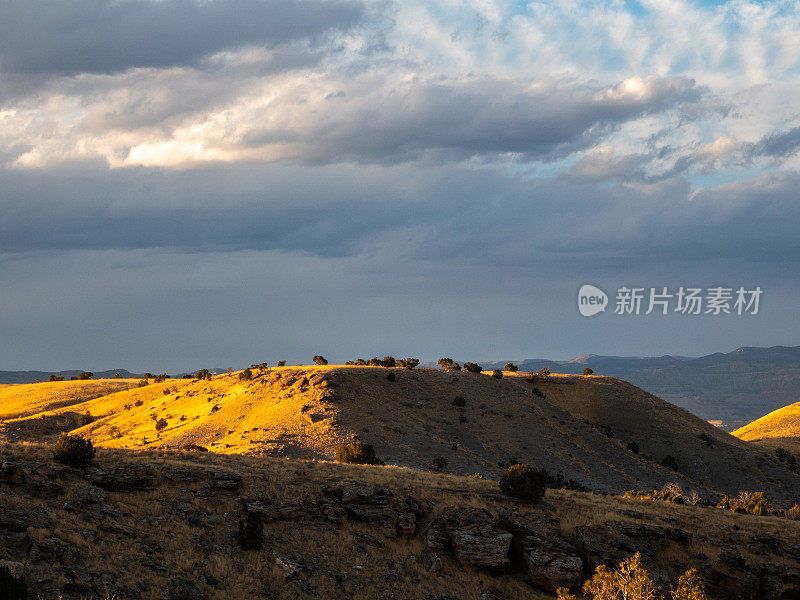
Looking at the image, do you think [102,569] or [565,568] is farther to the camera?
[565,568]

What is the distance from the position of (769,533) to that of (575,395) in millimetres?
78719

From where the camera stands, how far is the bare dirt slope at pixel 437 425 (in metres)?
72.4

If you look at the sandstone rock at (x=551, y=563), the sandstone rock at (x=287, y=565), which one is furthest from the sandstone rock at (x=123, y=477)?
the sandstone rock at (x=551, y=563)

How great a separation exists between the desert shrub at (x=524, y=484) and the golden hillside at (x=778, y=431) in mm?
100532

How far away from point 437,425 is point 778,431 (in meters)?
103

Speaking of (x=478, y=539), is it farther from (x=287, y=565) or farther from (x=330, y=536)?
(x=287, y=565)

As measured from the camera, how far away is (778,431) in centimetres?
14575

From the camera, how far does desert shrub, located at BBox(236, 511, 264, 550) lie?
1245 inches

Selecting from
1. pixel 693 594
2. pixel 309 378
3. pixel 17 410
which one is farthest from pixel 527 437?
pixel 17 410

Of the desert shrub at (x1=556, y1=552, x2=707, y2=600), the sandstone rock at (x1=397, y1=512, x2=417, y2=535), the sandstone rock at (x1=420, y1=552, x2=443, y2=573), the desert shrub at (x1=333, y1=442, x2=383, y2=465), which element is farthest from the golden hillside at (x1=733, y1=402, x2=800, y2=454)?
the sandstone rock at (x1=420, y1=552, x2=443, y2=573)

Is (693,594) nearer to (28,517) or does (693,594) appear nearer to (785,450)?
(28,517)

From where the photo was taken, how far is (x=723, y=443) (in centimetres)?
10556

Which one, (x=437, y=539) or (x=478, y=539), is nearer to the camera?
A: (x=478, y=539)

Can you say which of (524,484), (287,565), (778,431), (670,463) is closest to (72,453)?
(287,565)
